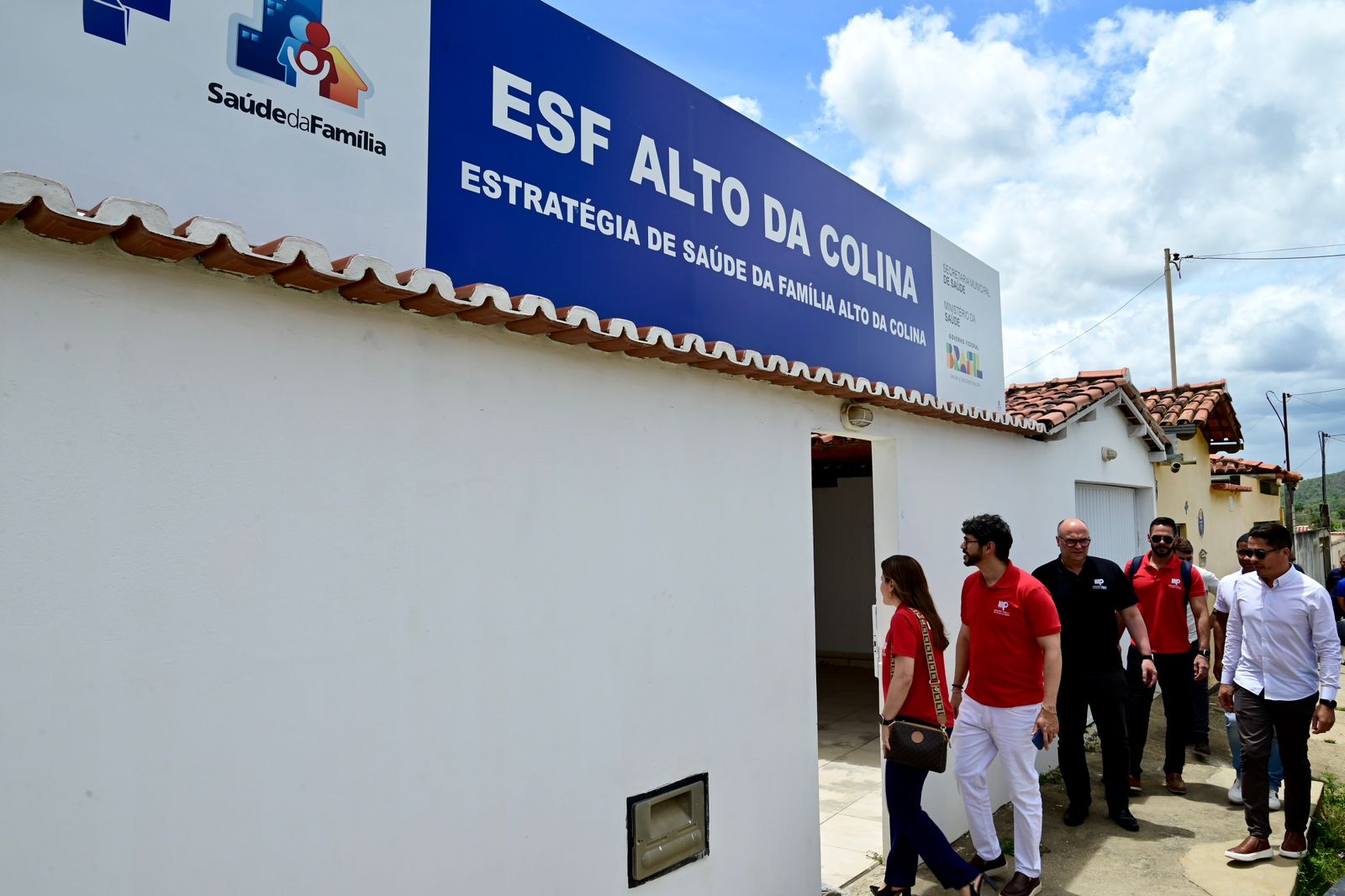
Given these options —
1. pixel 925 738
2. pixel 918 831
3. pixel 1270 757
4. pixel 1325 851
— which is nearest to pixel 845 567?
pixel 1270 757

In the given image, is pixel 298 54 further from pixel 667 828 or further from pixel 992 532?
pixel 992 532

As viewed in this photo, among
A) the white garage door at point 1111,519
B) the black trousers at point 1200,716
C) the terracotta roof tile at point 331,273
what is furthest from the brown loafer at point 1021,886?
the white garage door at point 1111,519

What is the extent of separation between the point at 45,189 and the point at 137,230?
22 cm

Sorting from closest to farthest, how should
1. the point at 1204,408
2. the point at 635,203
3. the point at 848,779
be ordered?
the point at 635,203 → the point at 848,779 → the point at 1204,408

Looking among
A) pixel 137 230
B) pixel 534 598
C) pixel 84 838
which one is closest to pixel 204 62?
pixel 137 230

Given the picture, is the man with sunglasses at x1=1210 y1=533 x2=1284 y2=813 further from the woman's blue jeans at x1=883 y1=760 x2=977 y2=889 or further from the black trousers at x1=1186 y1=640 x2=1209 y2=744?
the woman's blue jeans at x1=883 y1=760 x2=977 y2=889

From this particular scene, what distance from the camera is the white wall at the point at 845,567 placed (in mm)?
13203

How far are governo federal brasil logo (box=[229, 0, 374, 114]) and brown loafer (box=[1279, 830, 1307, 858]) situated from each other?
6.39 metres

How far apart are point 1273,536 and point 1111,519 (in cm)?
493

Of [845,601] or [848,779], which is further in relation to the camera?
[845,601]

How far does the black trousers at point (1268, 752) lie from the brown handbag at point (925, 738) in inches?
90.3

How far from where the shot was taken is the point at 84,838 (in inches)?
94.6

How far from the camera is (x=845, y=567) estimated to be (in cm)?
1344

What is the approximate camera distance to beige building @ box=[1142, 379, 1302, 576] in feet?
40.5
